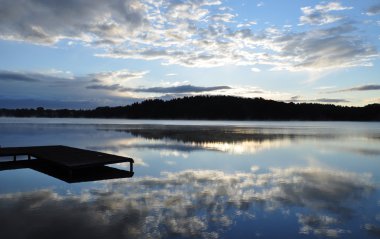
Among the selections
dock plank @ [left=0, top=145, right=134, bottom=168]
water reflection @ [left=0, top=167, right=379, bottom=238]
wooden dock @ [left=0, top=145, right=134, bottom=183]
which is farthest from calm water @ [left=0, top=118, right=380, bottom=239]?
dock plank @ [left=0, top=145, right=134, bottom=168]

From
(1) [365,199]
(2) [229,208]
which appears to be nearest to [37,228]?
(2) [229,208]

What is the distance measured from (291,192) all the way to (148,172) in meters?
6.55

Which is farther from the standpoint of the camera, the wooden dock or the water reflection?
the wooden dock

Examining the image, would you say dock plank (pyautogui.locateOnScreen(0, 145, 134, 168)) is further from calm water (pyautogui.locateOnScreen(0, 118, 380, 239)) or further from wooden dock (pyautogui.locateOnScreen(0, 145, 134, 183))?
calm water (pyautogui.locateOnScreen(0, 118, 380, 239))

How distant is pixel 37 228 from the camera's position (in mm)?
7344

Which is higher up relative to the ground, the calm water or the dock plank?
the dock plank

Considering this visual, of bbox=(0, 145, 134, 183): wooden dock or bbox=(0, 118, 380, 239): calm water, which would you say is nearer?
bbox=(0, 118, 380, 239): calm water

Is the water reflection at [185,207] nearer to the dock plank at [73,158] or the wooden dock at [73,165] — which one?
the wooden dock at [73,165]

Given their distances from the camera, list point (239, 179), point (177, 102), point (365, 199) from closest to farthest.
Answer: point (365, 199) < point (239, 179) < point (177, 102)

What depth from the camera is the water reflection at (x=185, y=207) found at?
7.39 metres

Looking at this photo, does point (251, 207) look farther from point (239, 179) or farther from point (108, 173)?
point (108, 173)

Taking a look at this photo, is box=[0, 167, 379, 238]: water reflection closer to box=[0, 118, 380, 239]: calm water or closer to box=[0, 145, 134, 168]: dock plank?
box=[0, 118, 380, 239]: calm water

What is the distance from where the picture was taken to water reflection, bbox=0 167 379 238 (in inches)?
291

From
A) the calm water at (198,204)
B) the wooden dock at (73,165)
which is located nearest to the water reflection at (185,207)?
the calm water at (198,204)
